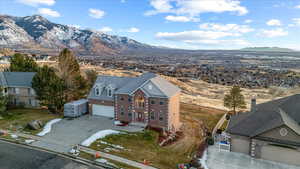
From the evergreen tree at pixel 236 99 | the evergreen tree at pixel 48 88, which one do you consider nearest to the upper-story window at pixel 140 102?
the evergreen tree at pixel 48 88

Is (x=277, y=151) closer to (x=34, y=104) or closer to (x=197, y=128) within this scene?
(x=197, y=128)

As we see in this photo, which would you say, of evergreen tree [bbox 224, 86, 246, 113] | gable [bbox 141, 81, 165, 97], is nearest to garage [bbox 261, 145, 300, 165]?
gable [bbox 141, 81, 165, 97]

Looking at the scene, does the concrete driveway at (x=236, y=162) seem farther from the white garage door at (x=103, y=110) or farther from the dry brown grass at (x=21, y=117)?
the dry brown grass at (x=21, y=117)

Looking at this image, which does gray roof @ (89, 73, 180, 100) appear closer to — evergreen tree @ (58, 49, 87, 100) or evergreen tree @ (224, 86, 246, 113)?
evergreen tree @ (58, 49, 87, 100)

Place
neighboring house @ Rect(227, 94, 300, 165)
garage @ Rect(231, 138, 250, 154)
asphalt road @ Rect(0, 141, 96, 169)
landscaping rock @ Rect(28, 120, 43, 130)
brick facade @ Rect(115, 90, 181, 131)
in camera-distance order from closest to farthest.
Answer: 1. asphalt road @ Rect(0, 141, 96, 169)
2. neighboring house @ Rect(227, 94, 300, 165)
3. garage @ Rect(231, 138, 250, 154)
4. landscaping rock @ Rect(28, 120, 43, 130)
5. brick facade @ Rect(115, 90, 181, 131)

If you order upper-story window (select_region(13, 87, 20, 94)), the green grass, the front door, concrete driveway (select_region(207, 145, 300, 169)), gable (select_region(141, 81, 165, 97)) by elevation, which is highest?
gable (select_region(141, 81, 165, 97))

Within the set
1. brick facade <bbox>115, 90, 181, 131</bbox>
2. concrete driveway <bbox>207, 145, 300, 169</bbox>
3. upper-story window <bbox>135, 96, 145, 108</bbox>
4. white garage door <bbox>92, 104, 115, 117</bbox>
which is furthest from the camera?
white garage door <bbox>92, 104, 115, 117</bbox>

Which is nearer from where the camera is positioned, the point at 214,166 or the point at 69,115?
the point at 214,166

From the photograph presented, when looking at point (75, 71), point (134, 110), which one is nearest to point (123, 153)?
point (134, 110)
